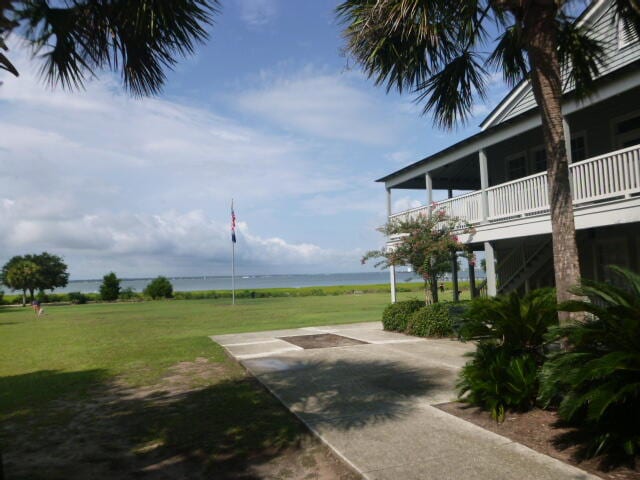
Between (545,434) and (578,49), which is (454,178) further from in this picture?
(545,434)

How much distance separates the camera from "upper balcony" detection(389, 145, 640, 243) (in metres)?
9.59

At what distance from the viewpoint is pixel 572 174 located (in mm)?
10781

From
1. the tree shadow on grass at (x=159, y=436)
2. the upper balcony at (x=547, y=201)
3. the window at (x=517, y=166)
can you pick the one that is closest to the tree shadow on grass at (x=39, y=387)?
the tree shadow on grass at (x=159, y=436)

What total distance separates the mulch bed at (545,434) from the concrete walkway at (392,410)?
0.45ft

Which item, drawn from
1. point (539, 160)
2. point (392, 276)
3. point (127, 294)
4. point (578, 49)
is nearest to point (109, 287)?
point (127, 294)

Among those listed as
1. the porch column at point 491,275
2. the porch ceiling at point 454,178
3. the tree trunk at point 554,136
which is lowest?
the porch column at point 491,275

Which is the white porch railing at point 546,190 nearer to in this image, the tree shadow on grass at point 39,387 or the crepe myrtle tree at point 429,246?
the crepe myrtle tree at point 429,246

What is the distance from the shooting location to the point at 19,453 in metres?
5.03

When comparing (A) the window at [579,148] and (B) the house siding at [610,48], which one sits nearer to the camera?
(B) the house siding at [610,48]

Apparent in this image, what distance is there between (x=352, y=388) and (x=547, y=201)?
7115mm

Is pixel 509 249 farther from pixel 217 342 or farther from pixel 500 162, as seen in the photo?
pixel 217 342

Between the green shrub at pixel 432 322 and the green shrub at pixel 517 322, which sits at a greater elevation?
the green shrub at pixel 517 322

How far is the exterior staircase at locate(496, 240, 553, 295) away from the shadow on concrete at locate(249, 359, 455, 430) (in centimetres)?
824

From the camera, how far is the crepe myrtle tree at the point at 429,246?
13945mm
